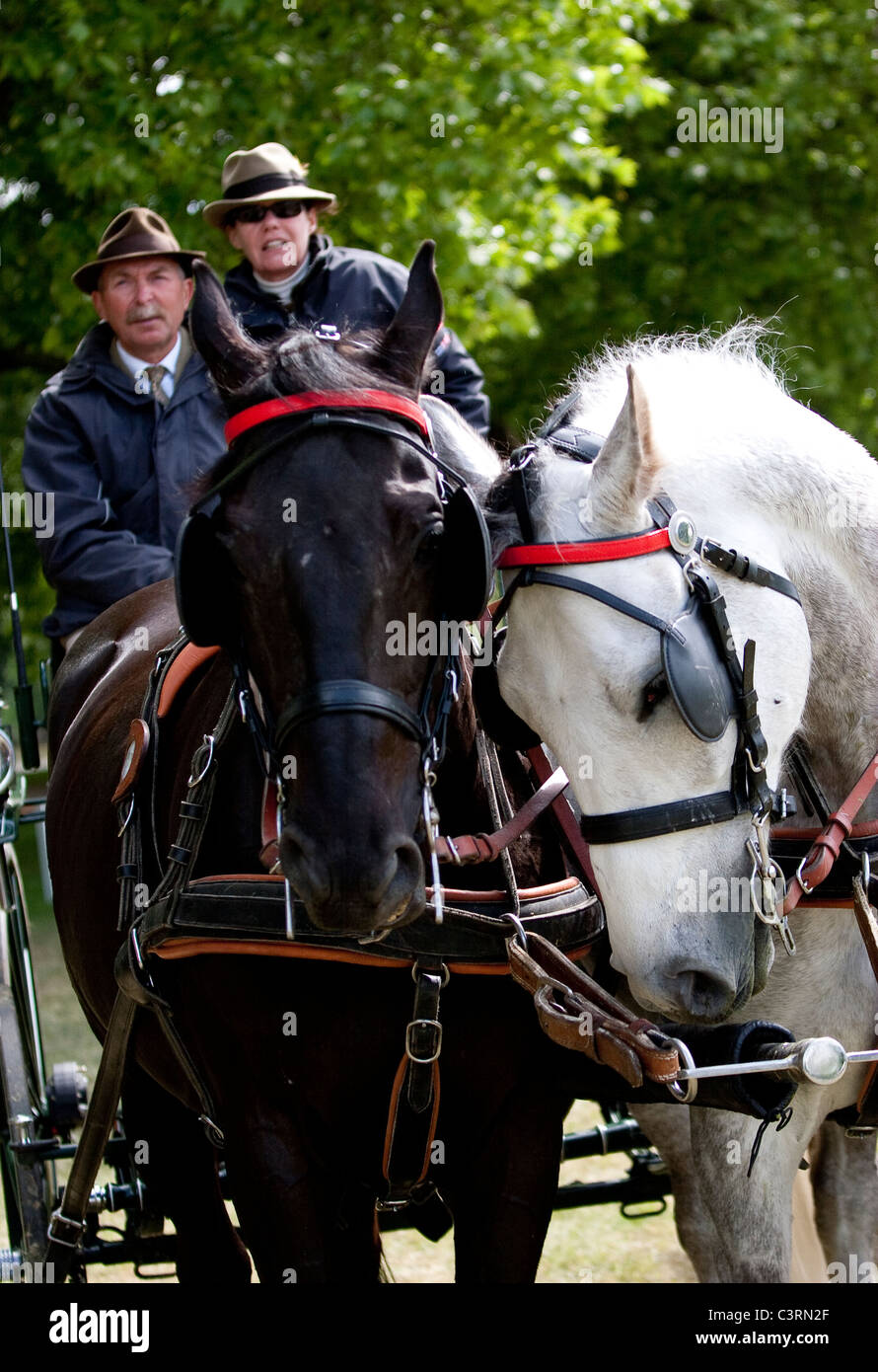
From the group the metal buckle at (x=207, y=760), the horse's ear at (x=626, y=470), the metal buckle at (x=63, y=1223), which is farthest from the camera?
the metal buckle at (x=63, y=1223)

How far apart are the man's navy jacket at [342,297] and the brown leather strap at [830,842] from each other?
6.08 ft

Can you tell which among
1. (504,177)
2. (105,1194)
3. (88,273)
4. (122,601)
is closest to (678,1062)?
(105,1194)

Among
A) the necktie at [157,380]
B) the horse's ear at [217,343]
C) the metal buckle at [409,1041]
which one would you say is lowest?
the metal buckle at [409,1041]

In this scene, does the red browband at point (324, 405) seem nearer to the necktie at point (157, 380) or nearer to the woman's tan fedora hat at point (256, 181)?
the necktie at point (157, 380)

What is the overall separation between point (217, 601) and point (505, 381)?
11361mm

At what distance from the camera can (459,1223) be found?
9.00ft

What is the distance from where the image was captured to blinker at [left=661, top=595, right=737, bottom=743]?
2328 millimetres

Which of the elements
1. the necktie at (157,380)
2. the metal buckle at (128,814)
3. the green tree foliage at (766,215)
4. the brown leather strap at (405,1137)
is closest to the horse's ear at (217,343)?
the metal buckle at (128,814)

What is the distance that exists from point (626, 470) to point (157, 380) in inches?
88.1

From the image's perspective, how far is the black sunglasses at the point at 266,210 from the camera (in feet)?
14.4

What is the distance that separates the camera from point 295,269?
4.38m

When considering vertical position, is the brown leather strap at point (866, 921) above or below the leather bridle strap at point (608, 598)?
below

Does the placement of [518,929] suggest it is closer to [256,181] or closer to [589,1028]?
[589,1028]

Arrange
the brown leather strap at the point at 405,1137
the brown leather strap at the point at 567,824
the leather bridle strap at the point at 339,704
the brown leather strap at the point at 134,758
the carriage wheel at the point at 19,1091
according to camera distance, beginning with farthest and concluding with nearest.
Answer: the carriage wheel at the point at 19,1091, the brown leather strap at the point at 134,758, the brown leather strap at the point at 567,824, the brown leather strap at the point at 405,1137, the leather bridle strap at the point at 339,704
